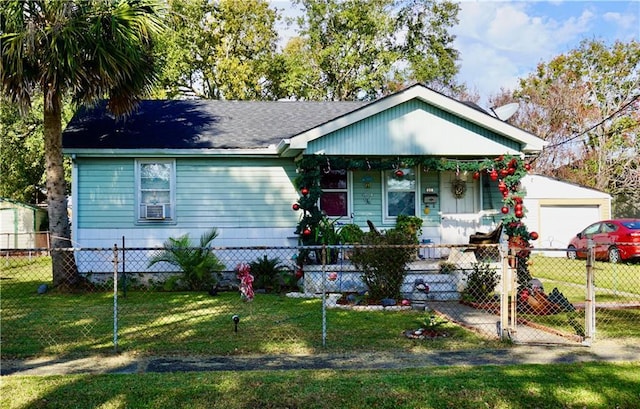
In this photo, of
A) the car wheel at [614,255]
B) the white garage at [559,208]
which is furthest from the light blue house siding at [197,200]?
the white garage at [559,208]

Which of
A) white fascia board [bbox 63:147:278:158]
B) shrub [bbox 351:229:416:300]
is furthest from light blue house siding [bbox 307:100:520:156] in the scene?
shrub [bbox 351:229:416:300]

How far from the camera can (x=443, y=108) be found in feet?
42.1

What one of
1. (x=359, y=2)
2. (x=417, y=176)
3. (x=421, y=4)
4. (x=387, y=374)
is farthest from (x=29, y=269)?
(x=421, y=4)

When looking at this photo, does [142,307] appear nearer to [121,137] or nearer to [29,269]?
[121,137]

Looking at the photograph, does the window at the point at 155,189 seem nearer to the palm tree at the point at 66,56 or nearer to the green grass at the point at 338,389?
the palm tree at the point at 66,56

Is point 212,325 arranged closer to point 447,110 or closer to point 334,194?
point 334,194

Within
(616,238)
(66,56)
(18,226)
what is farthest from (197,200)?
(18,226)

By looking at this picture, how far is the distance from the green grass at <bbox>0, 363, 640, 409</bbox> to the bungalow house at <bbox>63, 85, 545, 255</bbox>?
745cm

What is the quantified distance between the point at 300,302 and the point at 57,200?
6.10 metres

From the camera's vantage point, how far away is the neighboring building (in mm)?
23188

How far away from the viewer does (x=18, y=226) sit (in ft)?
77.6

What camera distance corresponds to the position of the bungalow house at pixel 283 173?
12727 millimetres

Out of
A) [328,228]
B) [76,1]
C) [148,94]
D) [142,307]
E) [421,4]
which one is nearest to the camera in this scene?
[142,307]

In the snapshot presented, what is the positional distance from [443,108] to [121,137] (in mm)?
7984
